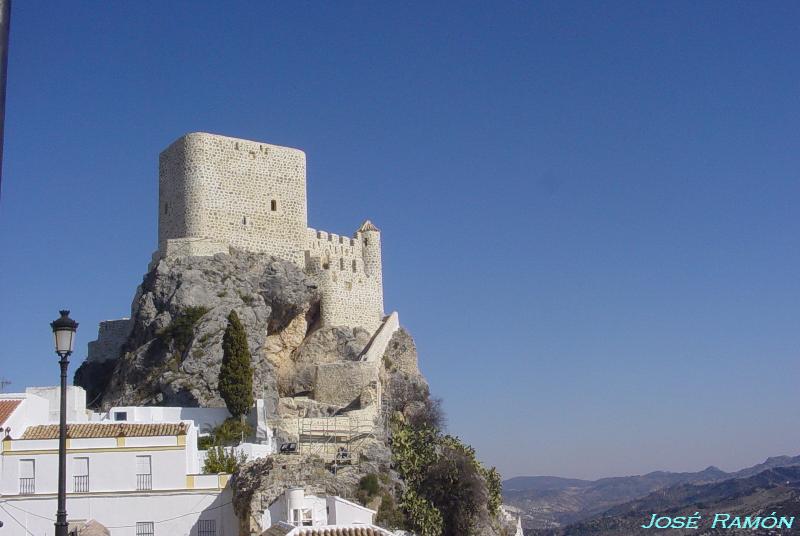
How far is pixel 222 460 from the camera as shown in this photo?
33.3 metres

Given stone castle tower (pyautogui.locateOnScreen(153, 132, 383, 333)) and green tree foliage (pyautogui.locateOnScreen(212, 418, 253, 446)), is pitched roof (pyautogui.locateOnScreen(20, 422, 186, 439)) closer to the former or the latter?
green tree foliage (pyautogui.locateOnScreen(212, 418, 253, 446))

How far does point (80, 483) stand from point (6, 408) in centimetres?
404

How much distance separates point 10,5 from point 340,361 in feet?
147

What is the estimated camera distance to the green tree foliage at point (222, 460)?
32844mm

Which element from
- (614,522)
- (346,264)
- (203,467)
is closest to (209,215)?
(346,264)

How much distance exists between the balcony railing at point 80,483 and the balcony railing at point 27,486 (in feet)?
4.26

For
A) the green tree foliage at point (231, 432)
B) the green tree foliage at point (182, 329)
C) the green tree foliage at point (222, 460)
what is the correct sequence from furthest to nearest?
the green tree foliage at point (182, 329)
the green tree foliage at point (231, 432)
the green tree foliage at point (222, 460)

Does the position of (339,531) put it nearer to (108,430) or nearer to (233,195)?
(108,430)

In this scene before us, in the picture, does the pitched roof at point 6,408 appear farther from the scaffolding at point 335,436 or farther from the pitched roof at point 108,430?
the scaffolding at point 335,436

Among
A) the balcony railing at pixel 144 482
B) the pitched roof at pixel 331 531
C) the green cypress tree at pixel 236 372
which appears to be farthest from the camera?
the green cypress tree at pixel 236 372

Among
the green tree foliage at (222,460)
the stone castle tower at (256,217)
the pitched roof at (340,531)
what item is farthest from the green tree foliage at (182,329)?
the pitched roof at (340,531)

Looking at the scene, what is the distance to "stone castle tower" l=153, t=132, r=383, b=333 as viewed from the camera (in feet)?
164

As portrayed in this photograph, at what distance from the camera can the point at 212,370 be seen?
141 feet

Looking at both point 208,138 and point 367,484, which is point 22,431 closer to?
point 367,484
